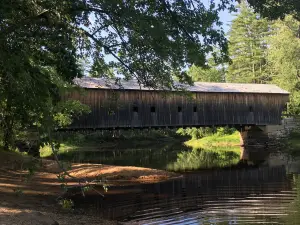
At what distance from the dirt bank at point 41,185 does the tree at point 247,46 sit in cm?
3764

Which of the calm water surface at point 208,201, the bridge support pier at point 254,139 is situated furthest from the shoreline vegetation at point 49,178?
the bridge support pier at point 254,139

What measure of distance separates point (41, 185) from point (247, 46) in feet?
147

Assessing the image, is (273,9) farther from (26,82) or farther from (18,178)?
(18,178)

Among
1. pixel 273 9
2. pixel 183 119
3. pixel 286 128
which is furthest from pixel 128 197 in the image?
pixel 286 128

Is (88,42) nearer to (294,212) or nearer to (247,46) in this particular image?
(294,212)

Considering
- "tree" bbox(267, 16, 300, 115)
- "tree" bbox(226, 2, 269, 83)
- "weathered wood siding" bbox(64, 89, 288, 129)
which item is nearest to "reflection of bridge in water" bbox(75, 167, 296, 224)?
"weathered wood siding" bbox(64, 89, 288, 129)

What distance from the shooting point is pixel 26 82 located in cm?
569

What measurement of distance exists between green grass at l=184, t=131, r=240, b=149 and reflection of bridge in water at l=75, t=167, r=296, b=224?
21.9 m

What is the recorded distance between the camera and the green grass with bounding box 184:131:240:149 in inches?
1535

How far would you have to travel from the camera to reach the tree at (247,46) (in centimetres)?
5194

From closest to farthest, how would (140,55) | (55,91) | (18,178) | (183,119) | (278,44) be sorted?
(55,91)
(140,55)
(18,178)
(183,119)
(278,44)

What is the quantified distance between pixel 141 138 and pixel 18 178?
122ft

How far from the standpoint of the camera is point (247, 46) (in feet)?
174

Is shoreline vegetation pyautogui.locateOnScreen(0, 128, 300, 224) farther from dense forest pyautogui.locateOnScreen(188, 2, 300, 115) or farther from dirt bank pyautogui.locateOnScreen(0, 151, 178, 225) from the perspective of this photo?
dense forest pyautogui.locateOnScreen(188, 2, 300, 115)
